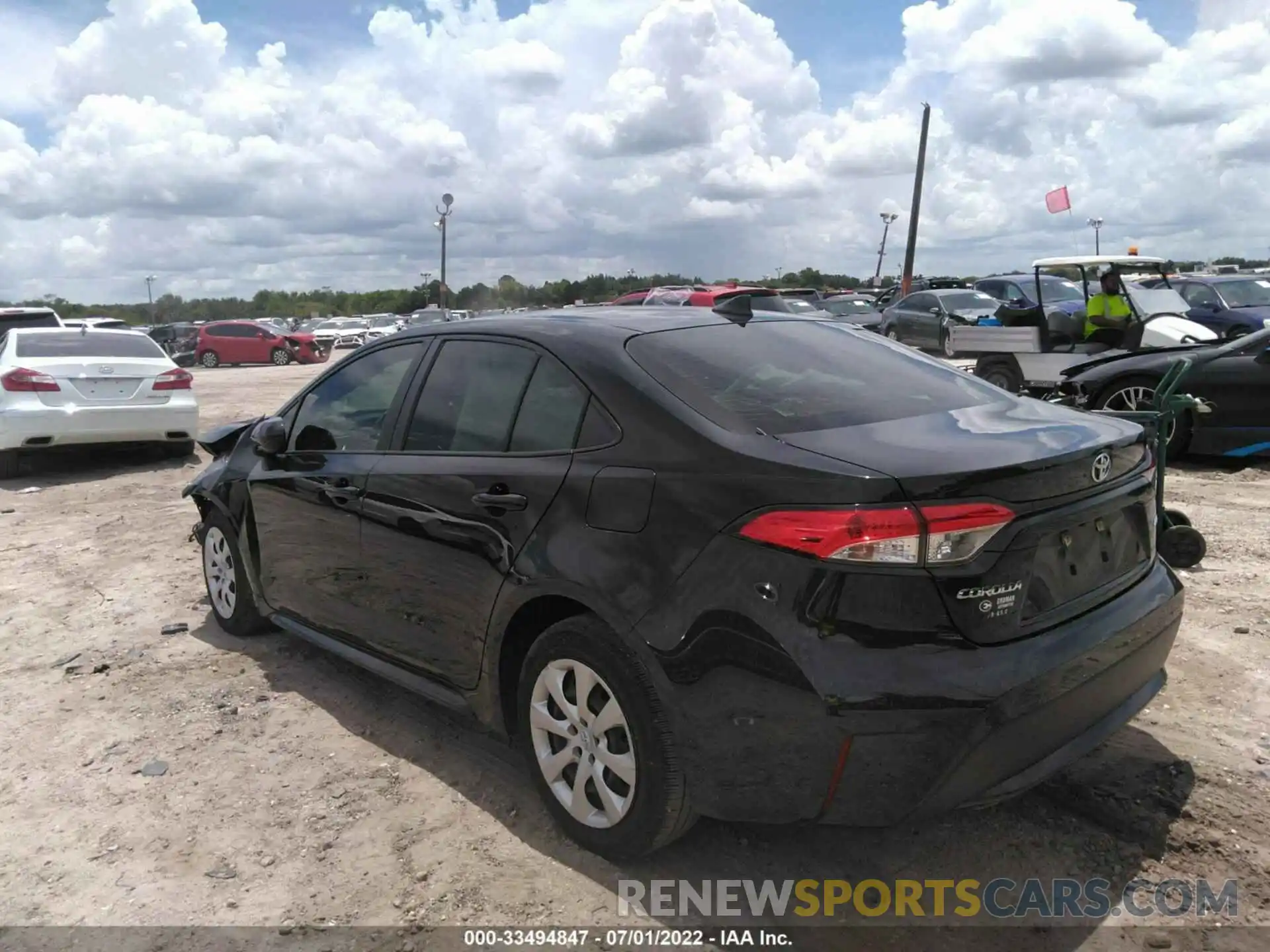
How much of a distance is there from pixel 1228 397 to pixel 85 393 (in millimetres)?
10580

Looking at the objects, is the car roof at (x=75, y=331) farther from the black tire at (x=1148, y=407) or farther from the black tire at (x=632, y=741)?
the black tire at (x=1148, y=407)

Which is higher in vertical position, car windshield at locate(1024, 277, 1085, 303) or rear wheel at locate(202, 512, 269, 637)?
car windshield at locate(1024, 277, 1085, 303)

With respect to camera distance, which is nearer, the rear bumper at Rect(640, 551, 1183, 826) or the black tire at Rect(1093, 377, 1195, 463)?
the rear bumper at Rect(640, 551, 1183, 826)

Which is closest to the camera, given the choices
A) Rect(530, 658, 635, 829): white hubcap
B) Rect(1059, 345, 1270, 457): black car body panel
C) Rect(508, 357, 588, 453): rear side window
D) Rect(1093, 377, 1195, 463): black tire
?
Rect(530, 658, 635, 829): white hubcap

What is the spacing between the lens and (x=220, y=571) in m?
5.22

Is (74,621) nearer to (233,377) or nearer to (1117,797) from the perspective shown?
(1117,797)

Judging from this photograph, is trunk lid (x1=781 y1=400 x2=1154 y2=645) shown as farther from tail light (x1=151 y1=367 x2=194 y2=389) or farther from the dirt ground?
tail light (x1=151 y1=367 x2=194 y2=389)

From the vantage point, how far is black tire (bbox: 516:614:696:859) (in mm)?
2699

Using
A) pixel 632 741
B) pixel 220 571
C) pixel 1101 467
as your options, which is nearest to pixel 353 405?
pixel 220 571

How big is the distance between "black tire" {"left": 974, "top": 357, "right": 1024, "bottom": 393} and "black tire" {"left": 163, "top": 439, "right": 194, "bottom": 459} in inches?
358

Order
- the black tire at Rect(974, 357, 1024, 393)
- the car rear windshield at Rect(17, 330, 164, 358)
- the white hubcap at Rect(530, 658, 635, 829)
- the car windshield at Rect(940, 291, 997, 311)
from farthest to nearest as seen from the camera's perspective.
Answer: the car windshield at Rect(940, 291, 997, 311) < the black tire at Rect(974, 357, 1024, 393) < the car rear windshield at Rect(17, 330, 164, 358) < the white hubcap at Rect(530, 658, 635, 829)

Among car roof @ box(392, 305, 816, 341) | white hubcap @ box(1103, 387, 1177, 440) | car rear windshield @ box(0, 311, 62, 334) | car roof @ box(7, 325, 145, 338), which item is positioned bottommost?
white hubcap @ box(1103, 387, 1177, 440)

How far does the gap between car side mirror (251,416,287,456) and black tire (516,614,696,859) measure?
1.97m

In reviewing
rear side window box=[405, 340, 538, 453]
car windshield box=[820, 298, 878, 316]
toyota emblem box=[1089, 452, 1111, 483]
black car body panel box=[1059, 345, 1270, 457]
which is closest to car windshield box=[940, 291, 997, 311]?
car windshield box=[820, 298, 878, 316]
